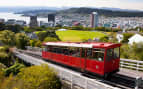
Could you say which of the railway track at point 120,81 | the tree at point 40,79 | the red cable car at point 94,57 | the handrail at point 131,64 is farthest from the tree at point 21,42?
the railway track at point 120,81

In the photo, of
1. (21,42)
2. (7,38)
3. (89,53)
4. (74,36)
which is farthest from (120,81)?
(74,36)

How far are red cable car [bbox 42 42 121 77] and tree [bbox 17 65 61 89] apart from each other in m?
2.50

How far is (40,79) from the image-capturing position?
10992mm

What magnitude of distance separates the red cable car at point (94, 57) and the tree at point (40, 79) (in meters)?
2.50

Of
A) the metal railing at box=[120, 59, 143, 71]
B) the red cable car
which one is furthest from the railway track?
the metal railing at box=[120, 59, 143, 71]

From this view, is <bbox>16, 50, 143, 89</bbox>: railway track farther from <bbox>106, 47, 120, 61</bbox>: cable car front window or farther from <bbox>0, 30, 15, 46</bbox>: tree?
<bbox>0, 30, 15, 46</bbox>: tree

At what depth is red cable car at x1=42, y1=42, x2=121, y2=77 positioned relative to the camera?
11.2m

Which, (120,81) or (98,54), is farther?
(120,81)

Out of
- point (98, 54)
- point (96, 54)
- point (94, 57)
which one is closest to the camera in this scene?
point (98, 54)

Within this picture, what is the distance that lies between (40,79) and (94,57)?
4106 millimetres

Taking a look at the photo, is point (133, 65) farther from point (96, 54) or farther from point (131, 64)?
point (96, 54)

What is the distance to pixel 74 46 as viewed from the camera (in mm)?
13398

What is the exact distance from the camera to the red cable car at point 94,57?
439 inches

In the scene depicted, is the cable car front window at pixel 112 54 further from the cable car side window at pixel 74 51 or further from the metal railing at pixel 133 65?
the metal railing at pixel 133 65
